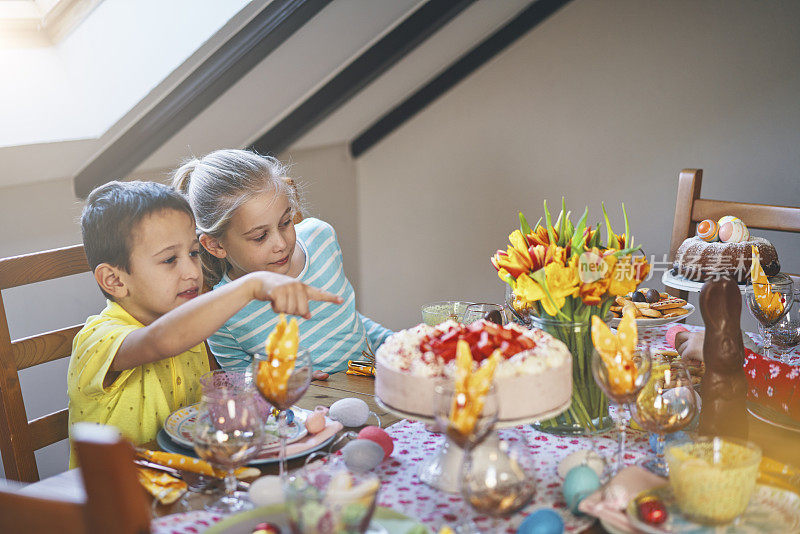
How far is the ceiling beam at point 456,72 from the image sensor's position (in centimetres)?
299

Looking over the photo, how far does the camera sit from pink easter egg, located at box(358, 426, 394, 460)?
101cm

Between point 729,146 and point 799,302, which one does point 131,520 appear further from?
point 729,146

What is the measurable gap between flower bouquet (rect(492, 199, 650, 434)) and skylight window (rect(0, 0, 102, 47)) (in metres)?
1.49

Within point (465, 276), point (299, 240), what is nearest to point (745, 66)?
point (465, 276)

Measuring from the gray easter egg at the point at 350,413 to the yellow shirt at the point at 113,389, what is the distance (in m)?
0.31

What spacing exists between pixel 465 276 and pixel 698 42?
1.33 meters

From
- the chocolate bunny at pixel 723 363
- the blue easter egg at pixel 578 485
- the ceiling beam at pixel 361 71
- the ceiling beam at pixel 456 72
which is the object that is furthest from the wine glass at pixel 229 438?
the ceiling beam at pixel 456 72

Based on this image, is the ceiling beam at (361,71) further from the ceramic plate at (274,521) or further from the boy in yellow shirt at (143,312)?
the ceramic plate at (274,521)

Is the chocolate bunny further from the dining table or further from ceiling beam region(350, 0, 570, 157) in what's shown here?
ceiling beam region(350, 0, 570, 157)

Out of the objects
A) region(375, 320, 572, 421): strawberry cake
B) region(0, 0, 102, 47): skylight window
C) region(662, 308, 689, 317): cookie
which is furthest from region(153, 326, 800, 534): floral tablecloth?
region(0, 0, 102, 47): skylight window

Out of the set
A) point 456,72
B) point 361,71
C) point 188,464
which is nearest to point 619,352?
point 188,464

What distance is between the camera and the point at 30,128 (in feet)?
6.24

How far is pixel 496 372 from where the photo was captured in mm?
887

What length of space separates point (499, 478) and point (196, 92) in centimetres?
159
